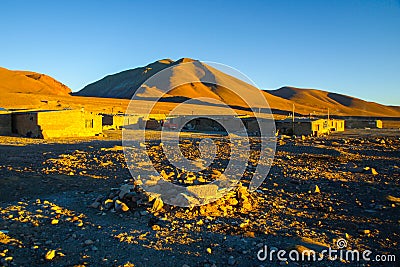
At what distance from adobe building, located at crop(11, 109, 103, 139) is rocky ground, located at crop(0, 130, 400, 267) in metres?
13.5

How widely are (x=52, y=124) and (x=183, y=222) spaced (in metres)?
19.2

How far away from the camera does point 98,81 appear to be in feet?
544

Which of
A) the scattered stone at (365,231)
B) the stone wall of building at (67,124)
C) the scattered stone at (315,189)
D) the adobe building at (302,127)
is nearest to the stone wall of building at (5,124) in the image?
the stone wall of building at (67,124)

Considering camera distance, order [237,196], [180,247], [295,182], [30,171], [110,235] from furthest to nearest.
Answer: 1. [30,171]
2. [295,182]
3. [237,196]
4. [110,235]
5. [180,247]

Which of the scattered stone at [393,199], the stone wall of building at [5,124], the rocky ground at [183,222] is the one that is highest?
the stone wall of building at [5,124]

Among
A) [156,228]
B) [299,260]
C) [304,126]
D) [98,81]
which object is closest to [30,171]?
[156,228]

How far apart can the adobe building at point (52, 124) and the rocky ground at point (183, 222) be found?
1353cm

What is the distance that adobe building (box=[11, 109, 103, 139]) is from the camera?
21391mm

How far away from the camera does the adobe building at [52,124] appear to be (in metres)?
21.4

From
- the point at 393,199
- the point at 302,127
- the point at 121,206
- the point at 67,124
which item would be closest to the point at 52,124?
the point at 67,124

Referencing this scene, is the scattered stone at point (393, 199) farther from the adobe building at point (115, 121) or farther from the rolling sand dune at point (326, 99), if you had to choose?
the rolling sand dune at point (326, 99)

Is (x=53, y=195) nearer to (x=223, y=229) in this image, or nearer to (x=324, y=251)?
(x=223, y=229)

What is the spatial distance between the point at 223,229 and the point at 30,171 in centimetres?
644

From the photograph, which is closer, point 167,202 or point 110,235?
point 110,235
